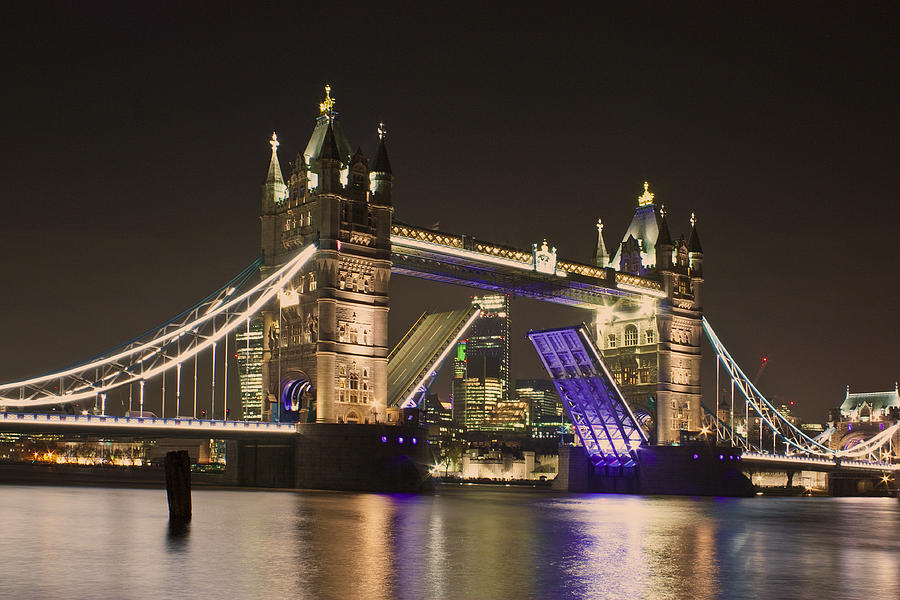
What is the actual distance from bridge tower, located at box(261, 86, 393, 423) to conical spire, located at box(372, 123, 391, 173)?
6cm

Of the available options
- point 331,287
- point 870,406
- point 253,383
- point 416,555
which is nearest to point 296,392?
point 331,287

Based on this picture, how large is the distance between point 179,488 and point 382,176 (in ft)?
99.9

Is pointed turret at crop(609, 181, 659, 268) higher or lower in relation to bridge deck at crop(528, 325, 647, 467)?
higher

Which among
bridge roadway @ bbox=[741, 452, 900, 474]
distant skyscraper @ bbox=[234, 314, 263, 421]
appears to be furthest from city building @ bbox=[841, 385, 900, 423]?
distant skyscraper @ bbox=[234, 314, 263, 421]

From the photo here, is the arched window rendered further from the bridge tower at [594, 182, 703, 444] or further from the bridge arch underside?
the bridge arch underside

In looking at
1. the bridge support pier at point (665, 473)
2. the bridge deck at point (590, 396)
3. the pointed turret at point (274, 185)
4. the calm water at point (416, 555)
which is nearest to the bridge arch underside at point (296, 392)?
the pointed turret at point (274, 185)

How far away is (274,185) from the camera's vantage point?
6100 cm

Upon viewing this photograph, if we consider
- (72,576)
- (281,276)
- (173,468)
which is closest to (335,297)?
(281,276)

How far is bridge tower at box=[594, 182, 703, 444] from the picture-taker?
7625 cm

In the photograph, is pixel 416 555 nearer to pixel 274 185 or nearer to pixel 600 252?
pixel 274 185

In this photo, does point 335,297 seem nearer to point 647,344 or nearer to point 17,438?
point 647,344

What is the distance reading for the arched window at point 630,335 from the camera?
78562 millimetres

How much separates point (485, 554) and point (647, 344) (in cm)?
5513

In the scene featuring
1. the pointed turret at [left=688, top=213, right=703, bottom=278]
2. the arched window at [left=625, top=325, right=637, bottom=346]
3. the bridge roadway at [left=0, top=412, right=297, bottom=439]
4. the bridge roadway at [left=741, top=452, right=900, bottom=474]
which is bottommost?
the bridge roadway at [left=741, top=452, right=900, bottom=474]
